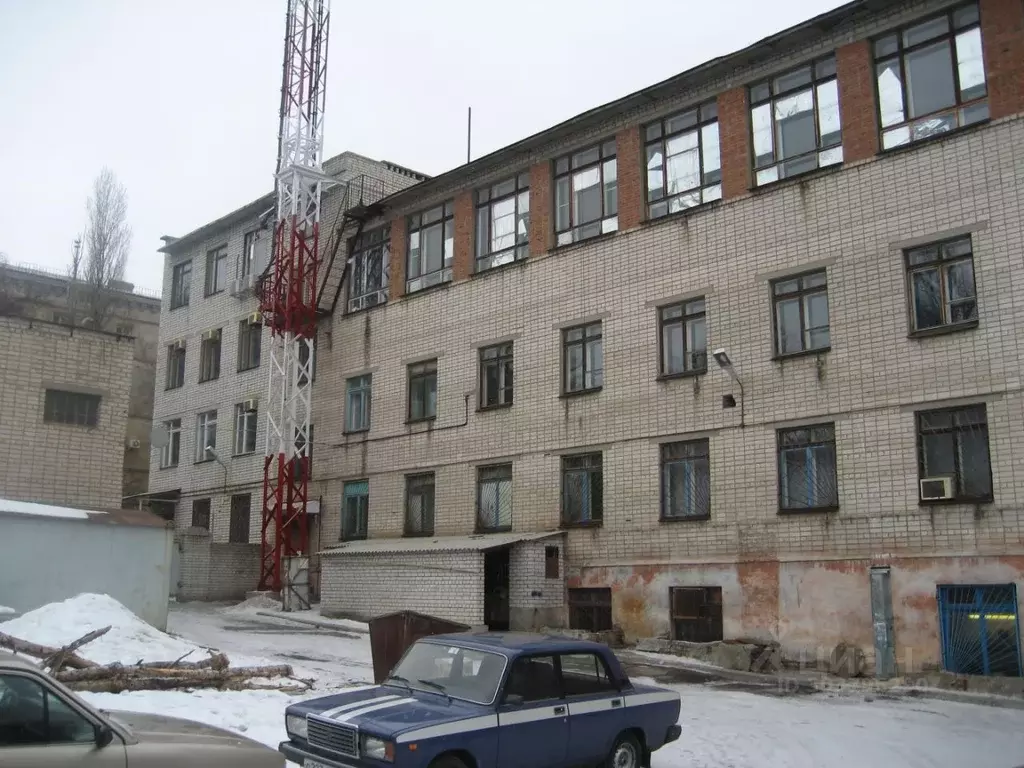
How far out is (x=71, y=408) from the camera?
20.3m

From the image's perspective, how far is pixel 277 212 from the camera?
29469 millimetres

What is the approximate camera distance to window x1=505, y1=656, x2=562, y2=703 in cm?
838

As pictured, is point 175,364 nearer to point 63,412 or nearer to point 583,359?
point 63,412

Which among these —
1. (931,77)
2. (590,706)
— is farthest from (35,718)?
(931,77)

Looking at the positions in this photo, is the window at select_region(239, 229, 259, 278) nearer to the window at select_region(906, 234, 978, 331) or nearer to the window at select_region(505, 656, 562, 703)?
the window at select_region(906, 234, 978, 331)

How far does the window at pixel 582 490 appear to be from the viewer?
2111 centimetres

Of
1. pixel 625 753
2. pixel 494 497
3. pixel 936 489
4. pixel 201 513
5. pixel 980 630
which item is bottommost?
pixel 625 753

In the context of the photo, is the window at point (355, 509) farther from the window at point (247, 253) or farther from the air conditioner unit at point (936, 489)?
the air conditioner unit at point (936, 489)

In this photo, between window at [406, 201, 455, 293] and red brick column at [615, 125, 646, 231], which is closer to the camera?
red brick column at [615, 125, 646, 231]

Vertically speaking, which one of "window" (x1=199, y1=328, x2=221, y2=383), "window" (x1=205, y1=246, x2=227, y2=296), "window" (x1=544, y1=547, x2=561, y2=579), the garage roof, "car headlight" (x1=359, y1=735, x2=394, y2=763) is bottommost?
"car headlight" (x1=359, y1=735, x2=394, y2=763)

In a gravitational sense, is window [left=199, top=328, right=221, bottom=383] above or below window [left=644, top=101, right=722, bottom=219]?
below

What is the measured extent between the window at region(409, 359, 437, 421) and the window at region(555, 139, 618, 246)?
199 inches

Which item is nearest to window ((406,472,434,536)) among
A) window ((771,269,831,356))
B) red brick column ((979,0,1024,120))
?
window ((771,269,831,356))

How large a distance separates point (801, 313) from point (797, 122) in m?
3.75
